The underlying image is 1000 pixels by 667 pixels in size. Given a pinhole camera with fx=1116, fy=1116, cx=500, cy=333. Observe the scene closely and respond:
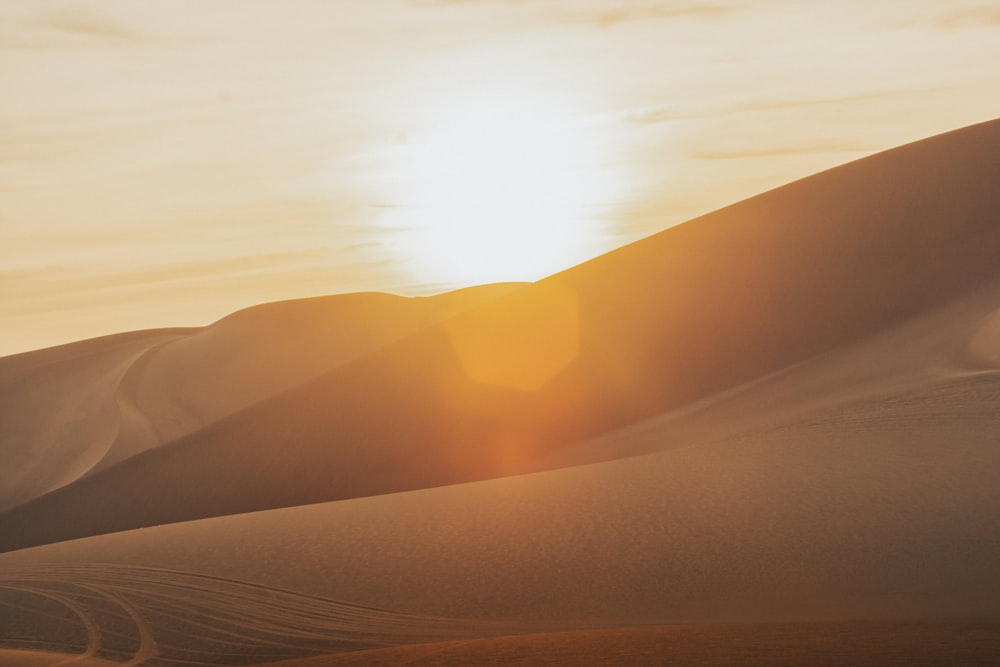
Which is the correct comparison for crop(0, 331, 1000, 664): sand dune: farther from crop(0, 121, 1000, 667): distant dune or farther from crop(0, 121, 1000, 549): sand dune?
crop(0, 121, 1000, 549): sand dune

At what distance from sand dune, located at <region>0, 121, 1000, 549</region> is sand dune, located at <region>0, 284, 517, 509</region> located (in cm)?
389

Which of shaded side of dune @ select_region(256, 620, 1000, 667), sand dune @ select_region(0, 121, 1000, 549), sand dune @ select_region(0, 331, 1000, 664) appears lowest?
shaded side of dune @ select_region(256, 620, 1000, 667)

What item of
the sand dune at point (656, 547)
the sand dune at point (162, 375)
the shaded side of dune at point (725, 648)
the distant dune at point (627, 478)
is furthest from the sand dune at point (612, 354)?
the shaded side of dune at point (725, 648)

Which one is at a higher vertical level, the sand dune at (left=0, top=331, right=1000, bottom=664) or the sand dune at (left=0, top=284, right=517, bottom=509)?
the sand dune at (left=0, top=284, right=517, bottom=509)

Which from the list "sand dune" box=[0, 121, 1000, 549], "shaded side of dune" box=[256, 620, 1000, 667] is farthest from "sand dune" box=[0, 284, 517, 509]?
"shaded side of dune" box=[256, 620, 1000, 667]

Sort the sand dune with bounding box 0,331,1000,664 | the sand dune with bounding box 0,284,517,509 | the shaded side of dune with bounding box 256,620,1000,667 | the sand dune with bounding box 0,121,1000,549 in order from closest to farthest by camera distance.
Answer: the shaded side of dune with bounding box 256,620,1000,667
the sand dune with bounding box 0,331,1000,664
the sand dune with bounding box 0,121,1000,549
the sand dune with bounding box 0,284,517,509

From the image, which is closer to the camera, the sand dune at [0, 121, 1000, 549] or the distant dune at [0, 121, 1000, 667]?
the distant dune at [0, 121, 1000, 667]

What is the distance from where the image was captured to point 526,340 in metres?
37.2

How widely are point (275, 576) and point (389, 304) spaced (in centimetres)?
3832

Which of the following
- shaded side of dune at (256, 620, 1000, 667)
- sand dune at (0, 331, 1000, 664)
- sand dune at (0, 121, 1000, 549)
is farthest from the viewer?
sand dune at (0, 121, 1000, 549)

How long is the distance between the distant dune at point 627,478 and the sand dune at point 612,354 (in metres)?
0.11

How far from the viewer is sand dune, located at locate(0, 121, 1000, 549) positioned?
3133 cm

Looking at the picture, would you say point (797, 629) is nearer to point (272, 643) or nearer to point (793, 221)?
point (272, 643)

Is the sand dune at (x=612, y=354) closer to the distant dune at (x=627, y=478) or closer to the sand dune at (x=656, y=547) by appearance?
the distant dune at (x=627, y=478)
